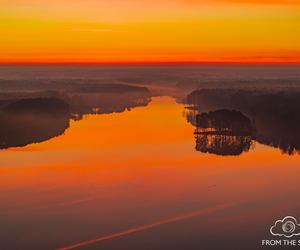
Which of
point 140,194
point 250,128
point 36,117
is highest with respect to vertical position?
point 36,117

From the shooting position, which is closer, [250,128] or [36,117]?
[250,128]

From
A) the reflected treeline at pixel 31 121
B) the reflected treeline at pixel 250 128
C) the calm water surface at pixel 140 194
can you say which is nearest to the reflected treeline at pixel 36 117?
the reflected treeline at pixel 31 121

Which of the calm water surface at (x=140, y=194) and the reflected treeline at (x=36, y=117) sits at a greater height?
the reflected treeline at (x=36, y=117)

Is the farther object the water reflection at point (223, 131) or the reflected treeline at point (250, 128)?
the water reflection at point (223, 131)

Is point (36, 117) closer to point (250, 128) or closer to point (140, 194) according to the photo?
point (250, 128)

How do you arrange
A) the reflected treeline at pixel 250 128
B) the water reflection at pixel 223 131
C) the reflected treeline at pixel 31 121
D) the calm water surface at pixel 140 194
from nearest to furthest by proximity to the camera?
the calm water surface at pixel 140 194
the reflected treeline at pixel 250 128
the water reflection at pixel 223 131
the reflected treeline at pixel 31 121

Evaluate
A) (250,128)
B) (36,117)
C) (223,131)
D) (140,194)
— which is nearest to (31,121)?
(36,117)

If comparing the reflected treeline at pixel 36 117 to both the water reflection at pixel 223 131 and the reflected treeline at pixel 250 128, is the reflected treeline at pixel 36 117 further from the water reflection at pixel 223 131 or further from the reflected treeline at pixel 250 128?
the reflected treeline at pixel 250 128

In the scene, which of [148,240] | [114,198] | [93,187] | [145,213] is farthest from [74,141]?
[148,240]
